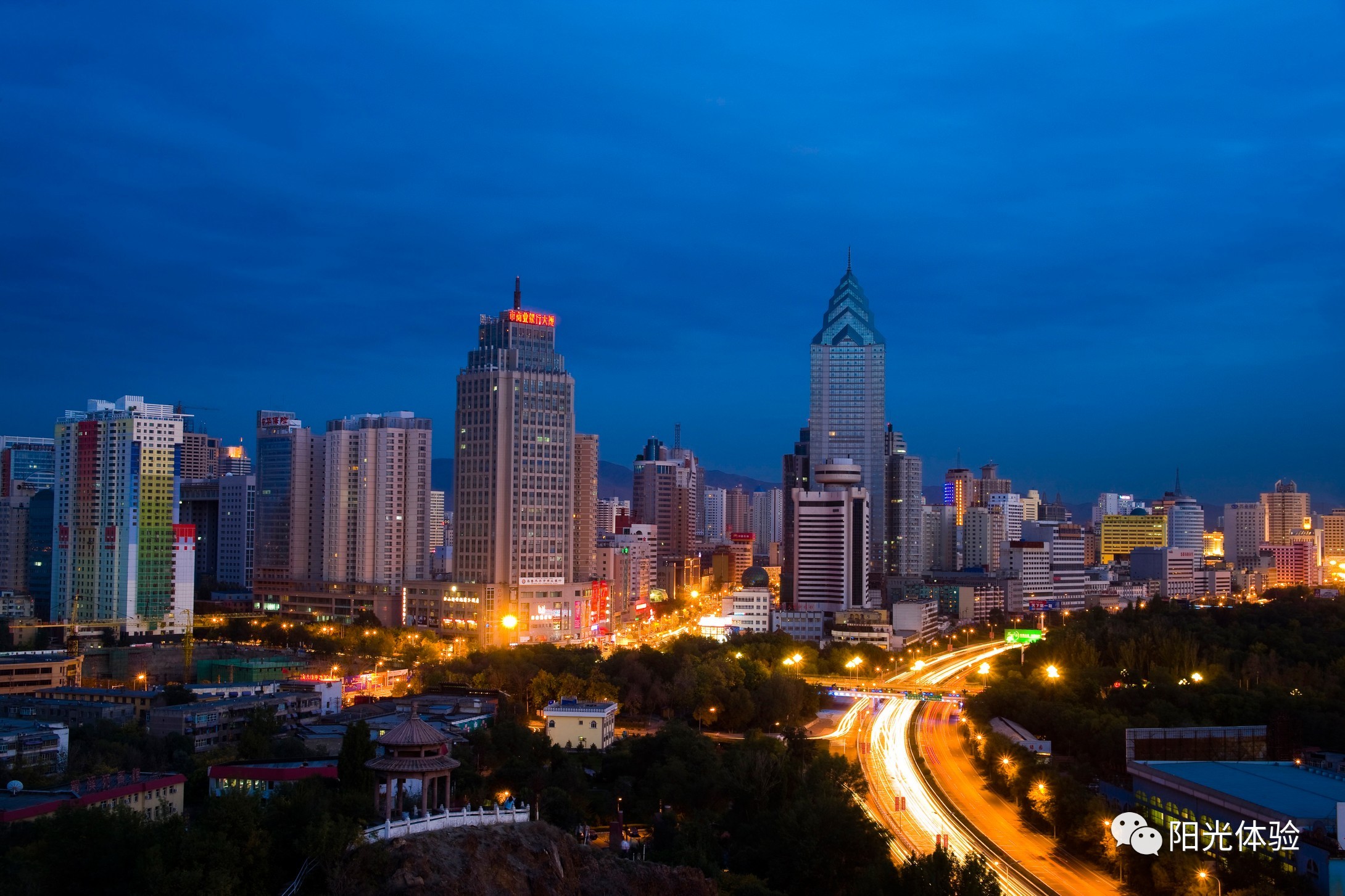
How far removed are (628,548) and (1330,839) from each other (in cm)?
5875

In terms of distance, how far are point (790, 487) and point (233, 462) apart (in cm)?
4642

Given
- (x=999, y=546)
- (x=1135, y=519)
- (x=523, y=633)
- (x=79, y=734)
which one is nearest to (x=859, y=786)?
(x=79, y=734)

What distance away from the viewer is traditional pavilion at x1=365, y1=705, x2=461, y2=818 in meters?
16.6

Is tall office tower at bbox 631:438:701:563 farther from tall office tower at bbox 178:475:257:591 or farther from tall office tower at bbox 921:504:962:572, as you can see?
tall office tower at bbox 178:475:257:591

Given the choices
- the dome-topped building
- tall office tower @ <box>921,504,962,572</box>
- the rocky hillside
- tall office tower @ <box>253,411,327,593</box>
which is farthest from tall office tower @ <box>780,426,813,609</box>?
the rocky hillside

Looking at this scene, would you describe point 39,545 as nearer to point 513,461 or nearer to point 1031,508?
point 513,461

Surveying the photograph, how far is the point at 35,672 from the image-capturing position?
41.3 metres

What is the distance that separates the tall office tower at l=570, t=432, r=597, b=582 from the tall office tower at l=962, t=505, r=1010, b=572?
138ft

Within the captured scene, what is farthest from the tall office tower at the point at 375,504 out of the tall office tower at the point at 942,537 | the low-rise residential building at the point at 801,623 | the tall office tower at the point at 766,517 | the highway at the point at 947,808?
the tall office tower at the point at 766,517

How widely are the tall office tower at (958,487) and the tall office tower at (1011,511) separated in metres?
2.17

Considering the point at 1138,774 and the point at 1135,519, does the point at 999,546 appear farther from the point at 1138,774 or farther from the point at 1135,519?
the point at 1138,774

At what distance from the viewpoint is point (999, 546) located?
102688 mm

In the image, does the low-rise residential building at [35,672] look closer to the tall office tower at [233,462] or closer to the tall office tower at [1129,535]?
the tall office tower at [233,462]

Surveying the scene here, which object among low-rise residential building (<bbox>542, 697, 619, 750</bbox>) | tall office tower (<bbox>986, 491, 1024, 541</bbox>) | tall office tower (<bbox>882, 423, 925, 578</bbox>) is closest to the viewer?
low-rise residential building (<bbox>542, 697, 619, 750</bbox>)
